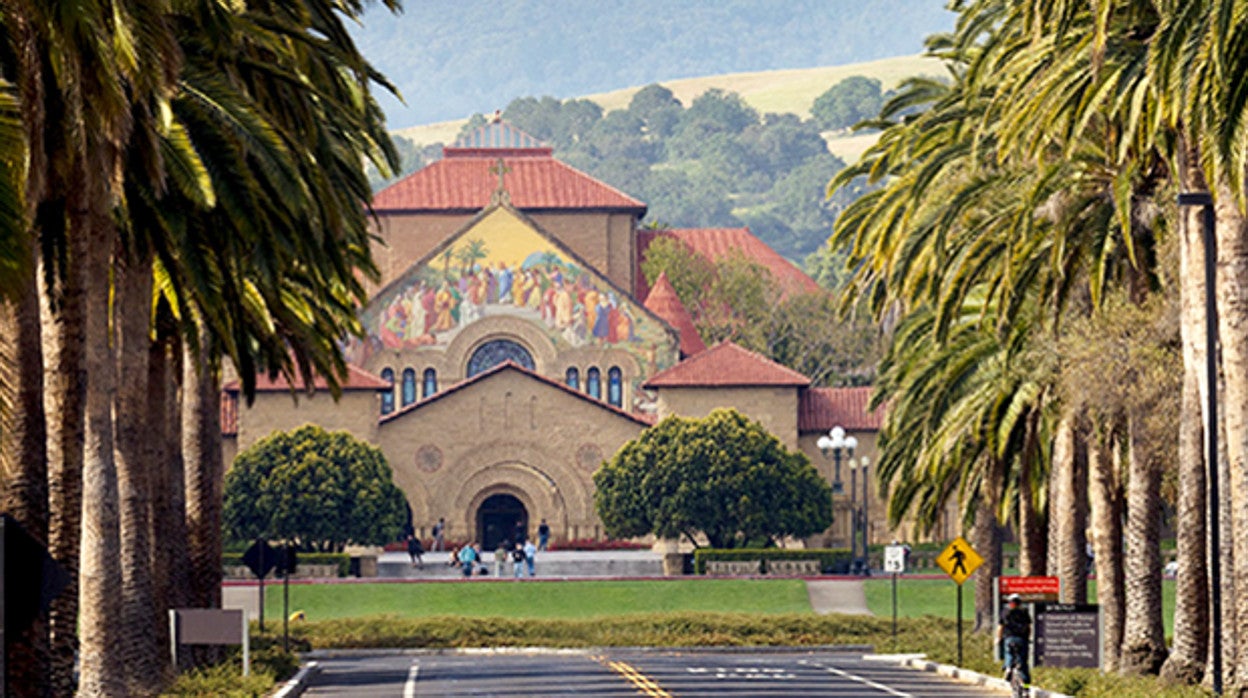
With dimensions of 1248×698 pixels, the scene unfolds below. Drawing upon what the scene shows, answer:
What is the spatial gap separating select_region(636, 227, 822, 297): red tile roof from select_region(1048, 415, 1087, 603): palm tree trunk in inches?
3249

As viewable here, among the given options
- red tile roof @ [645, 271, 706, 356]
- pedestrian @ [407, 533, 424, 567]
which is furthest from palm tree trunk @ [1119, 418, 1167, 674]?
red tile roof @ [645, 271, 706, 356]

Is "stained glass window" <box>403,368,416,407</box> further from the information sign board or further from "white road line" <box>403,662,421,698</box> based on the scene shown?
the information sign board

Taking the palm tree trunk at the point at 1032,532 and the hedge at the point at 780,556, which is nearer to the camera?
the palm tree trunk at the point at 1032,532

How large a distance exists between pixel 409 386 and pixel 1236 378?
77642 millimetres

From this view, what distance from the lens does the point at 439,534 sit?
92.5 meters

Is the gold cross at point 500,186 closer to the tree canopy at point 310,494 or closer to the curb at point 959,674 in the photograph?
the tree canopy at point 310,494

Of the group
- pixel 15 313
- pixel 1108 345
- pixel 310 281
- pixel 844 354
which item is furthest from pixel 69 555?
pixel 844 354

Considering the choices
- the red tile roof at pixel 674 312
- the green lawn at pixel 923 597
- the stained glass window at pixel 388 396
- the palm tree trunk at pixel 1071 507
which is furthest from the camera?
the red tile roof at pixel 674 312

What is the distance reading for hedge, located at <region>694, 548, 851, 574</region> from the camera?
261 ft

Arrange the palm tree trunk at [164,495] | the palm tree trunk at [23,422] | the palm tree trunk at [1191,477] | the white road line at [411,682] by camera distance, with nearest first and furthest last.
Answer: the palm tree trunk at [23,422] < the palm tree trunk at [1191,477] < the palm tree trunk at [164,495] < the white road line at [411,682]

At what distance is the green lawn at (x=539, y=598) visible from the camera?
69.2 metres

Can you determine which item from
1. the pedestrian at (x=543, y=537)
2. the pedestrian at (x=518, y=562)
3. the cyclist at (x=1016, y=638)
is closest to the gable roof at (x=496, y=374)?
the pedestrian at (x=543, y=537)

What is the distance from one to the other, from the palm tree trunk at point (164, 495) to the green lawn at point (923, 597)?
120 ft

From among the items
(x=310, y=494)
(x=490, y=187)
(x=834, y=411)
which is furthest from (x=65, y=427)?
(x=490, y=187)
